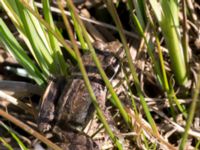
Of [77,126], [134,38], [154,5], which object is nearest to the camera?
[154,5]

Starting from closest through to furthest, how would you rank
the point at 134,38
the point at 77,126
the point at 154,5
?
the point at 154,5, the point at 77,126, the point at 134,38

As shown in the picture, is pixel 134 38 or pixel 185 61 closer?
pixel 185 61

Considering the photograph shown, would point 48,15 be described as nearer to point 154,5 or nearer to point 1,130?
point 154,5

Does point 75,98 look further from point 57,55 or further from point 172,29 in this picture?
point 172,29

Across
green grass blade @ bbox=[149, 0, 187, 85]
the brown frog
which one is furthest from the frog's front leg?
green grass blade @ bbox=[149, 0, 187, 85]

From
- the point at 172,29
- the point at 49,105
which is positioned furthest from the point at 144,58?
the point at 49,105

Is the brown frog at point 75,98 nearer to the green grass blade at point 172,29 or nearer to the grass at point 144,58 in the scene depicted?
the grass at point 144,58

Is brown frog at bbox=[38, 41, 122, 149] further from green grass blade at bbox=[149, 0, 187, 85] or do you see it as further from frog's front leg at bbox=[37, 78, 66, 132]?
green grass blade at bbox=[149, 0, 187, 85]

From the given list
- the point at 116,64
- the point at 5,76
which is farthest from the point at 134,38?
the point at 5,76
